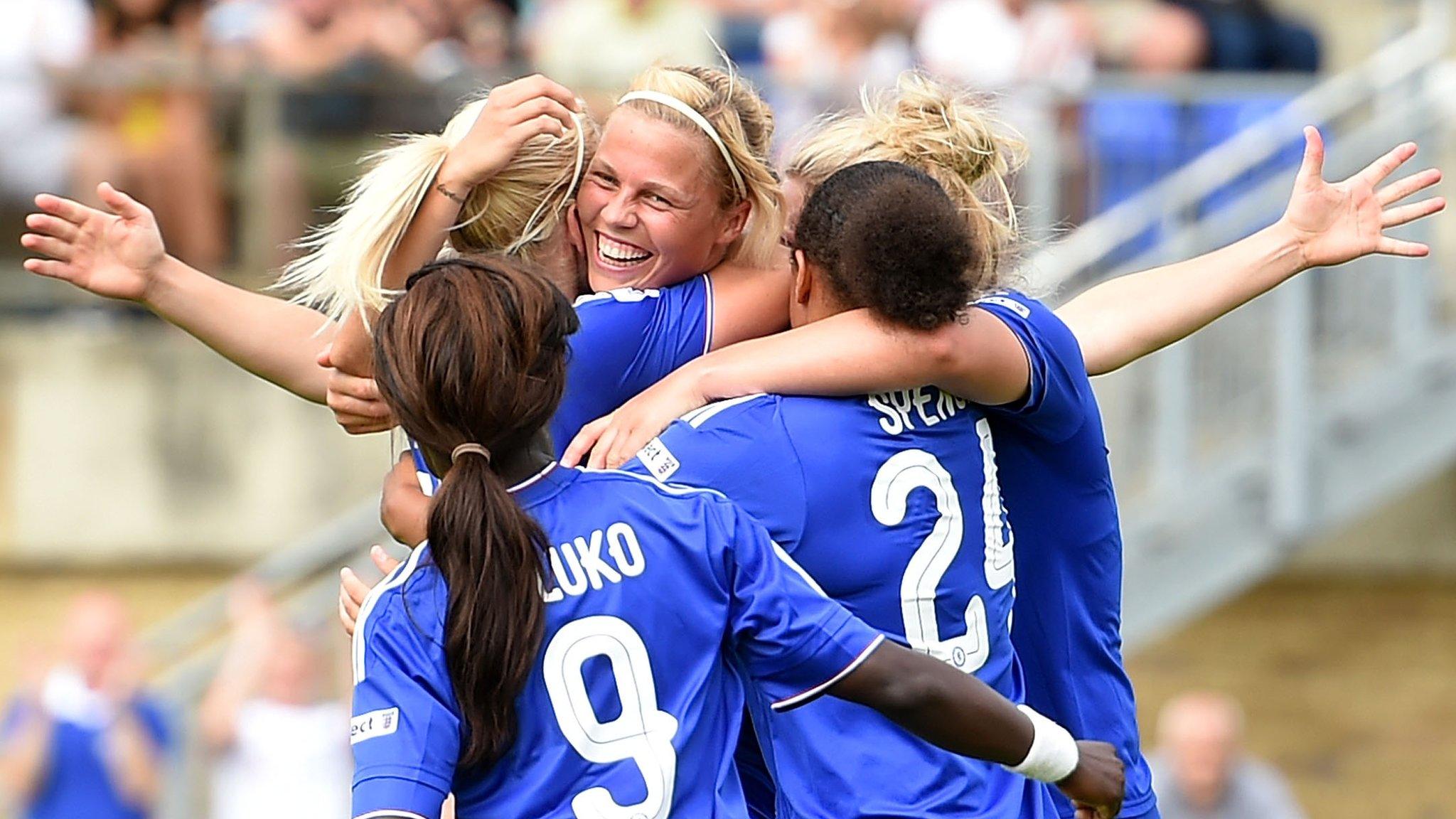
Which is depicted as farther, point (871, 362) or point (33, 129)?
point (33, 129)

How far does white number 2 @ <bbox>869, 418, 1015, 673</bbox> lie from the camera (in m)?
2.80

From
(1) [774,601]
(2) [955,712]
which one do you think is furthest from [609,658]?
(2) [955,712]

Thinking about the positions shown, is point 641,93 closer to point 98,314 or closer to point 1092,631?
point 1092,631

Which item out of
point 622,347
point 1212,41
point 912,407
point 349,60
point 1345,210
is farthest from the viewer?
point 1212,41

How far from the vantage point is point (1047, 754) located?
8.87ft

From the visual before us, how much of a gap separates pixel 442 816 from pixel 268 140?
6.57 metres

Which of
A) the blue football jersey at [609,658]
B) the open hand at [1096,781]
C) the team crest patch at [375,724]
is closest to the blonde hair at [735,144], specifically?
the blue football jersey at [609,658]

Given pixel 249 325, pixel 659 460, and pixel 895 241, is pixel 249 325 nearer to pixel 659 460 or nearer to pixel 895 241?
pixel 659 460

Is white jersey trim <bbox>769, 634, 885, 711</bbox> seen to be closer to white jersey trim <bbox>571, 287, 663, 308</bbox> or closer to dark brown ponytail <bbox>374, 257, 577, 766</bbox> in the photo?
dark brown ponytail <bbox>374, 257, 577, 766</bbox>

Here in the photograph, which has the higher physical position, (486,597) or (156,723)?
(486,597)

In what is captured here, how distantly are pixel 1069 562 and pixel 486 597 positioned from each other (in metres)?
0.97

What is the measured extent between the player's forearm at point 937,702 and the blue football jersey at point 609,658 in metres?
0.03

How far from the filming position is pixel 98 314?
9203 mm

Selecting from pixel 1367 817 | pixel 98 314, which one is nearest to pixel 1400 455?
pixel 1367 817
